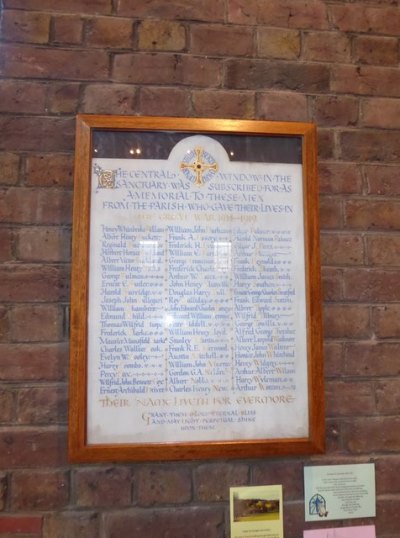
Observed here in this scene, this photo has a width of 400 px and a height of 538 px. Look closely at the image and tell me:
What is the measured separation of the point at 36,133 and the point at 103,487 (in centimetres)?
81

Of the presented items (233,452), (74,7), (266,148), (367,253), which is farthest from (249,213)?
(74,7)

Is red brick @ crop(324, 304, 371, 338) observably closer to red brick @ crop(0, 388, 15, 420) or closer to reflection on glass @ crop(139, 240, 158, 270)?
reflection on glass @ crop(139, 240, 158, 270)

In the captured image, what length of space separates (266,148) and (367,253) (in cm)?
35

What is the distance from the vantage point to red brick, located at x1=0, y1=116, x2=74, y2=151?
1.04 m

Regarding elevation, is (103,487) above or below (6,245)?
below

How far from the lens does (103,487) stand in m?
0.99

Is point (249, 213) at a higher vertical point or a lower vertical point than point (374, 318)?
higher

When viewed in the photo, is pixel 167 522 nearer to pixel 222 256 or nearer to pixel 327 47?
pixel 222 256

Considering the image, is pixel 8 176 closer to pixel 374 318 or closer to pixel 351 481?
pixel 374 318

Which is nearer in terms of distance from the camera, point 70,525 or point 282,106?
point 70,525

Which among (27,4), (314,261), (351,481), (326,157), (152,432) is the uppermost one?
(27,4)

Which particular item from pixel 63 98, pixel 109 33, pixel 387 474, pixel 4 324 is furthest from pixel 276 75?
pixel 387 474

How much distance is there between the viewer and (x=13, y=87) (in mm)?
1052

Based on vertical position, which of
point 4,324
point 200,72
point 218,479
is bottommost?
point 218,479
